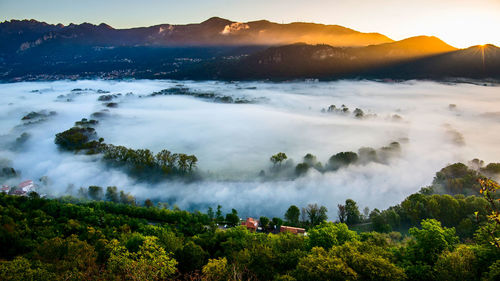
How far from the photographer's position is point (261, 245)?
28.4 meters

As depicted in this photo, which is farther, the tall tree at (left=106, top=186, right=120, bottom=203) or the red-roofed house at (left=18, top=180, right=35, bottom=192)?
the red-roofed house at (left=18, top=180, right=35, bottom=192)

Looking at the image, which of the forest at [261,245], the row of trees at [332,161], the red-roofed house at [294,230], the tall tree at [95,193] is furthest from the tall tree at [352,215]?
the tall tree at [95,193]

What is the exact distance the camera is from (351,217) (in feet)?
185

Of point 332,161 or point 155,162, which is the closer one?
point 332,161

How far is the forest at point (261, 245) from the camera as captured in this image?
19.8 metres

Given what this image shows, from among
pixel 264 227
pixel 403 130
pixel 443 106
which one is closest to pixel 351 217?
pixel 264 227

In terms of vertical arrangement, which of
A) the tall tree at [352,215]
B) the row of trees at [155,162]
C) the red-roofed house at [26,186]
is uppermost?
the row of trees at [155,162]

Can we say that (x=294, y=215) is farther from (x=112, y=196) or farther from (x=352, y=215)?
(x=112, y=196)

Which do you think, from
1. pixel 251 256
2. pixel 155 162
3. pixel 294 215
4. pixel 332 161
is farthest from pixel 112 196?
pixel 332 161

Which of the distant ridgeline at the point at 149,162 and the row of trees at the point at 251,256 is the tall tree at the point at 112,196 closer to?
the distant ridgeline at the point at 149,162

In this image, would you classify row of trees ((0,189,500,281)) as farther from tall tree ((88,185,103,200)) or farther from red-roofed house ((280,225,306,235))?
tall tree ((88,185,103,200))

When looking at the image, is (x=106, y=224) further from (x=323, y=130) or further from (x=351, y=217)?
(x=323, y=130)

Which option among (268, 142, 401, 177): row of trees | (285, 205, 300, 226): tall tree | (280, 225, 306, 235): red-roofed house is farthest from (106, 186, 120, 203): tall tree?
(268, 142, 401, 177): row of trees

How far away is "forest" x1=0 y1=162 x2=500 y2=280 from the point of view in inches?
778
